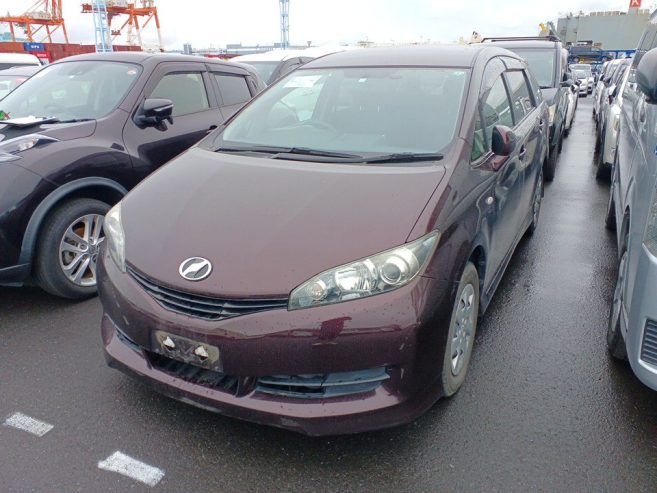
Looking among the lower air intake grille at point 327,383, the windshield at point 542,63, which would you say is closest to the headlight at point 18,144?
the lower air intake grille at point 327,383

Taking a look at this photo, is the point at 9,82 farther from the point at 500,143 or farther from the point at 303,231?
the point at 500,143

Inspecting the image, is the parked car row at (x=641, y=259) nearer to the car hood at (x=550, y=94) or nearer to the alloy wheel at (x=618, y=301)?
the alloy wheel at (x=618, y=301)

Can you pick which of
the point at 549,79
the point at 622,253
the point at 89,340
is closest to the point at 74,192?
the point at 89,340

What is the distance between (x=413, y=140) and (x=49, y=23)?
2654 inches

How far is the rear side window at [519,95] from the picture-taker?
3.97 meters

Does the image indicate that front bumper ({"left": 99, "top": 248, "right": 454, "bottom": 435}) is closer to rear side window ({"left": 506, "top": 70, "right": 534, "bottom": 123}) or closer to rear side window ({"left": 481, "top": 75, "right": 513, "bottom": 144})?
rear side window ({"left": 481, "top": 75, "right": 513, "bottom": 144})

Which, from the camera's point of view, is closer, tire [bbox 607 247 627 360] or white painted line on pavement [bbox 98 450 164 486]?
white painted line on pavement [bbox 98 450 164 486]

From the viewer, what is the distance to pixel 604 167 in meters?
7.50

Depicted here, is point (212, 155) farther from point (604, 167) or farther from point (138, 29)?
point (138, 29)

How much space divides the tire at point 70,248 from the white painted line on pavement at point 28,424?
1.23 meters

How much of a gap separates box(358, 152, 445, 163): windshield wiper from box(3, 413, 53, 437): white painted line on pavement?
2.02 meters

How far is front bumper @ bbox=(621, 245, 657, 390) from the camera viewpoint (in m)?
2.18

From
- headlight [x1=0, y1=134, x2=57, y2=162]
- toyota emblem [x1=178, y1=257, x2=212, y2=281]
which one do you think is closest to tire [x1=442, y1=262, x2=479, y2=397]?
toyota emblem [x1=178, y1=257, x2=212, y2=281]

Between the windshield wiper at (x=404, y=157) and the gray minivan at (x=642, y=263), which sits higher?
the windshield wiper at (x=404, y=157)
